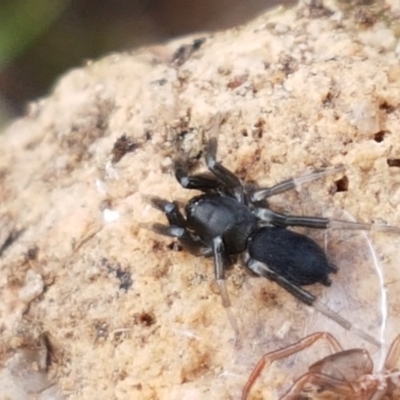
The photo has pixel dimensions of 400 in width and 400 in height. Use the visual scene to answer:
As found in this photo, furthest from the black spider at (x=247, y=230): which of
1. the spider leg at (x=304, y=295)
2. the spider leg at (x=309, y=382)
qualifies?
the spider leg at (x=309, y=382)

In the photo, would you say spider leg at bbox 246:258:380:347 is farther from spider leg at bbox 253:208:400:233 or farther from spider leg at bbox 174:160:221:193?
spider leg at bbox 174:160:221:193

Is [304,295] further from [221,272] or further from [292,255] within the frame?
[221,272]

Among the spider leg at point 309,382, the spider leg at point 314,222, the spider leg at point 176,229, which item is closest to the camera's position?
the spider leg at point 309,382

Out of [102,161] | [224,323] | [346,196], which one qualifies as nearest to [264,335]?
[224,323]

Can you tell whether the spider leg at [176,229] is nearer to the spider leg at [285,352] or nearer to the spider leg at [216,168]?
the spider leg at [216,168]

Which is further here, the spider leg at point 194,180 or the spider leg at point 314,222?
the spider leg at point 194,180

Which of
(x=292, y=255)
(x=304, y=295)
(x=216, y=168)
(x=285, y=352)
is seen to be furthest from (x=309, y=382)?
(x=216, y=168)

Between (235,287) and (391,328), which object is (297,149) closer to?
(235,287)
